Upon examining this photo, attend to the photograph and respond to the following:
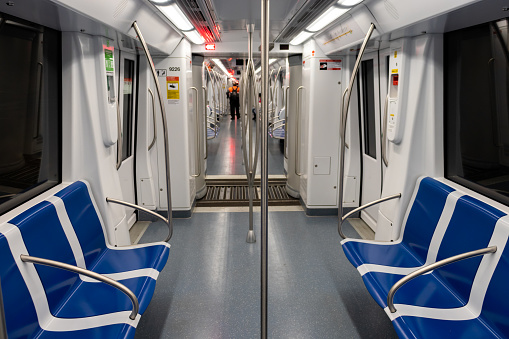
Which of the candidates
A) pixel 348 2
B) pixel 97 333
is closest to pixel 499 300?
pixel 97 333

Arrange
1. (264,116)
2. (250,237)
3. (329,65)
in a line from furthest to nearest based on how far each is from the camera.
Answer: (329,65) < (250,237) < (264,116)

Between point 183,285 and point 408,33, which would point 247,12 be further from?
point 183,285

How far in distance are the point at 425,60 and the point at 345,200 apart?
2685 millimetres

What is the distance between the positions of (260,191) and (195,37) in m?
3.65

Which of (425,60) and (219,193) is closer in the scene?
(425,60)

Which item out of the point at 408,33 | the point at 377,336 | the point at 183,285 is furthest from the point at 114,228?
the point at 408,33

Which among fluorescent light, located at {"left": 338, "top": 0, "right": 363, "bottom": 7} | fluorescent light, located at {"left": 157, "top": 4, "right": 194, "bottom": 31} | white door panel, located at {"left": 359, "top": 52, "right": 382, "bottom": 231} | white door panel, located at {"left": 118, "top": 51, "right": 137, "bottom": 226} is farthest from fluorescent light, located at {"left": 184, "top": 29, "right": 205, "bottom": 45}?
white door panel, located at {"left": 359, "top": 52, "right": 382, "bottom": 231}

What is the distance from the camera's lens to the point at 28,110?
2.77m

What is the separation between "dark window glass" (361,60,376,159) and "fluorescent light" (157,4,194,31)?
2255mm

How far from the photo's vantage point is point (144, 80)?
5.08 m

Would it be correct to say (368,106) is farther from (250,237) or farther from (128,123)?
(128,123)

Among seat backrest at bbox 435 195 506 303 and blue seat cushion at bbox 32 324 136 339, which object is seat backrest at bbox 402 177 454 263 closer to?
seat backrest at bbox 435 195 506 303

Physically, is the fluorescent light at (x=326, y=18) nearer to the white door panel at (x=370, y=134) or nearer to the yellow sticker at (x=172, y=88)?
the white door panel at (x=370, y=134)

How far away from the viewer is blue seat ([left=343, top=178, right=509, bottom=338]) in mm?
2213
